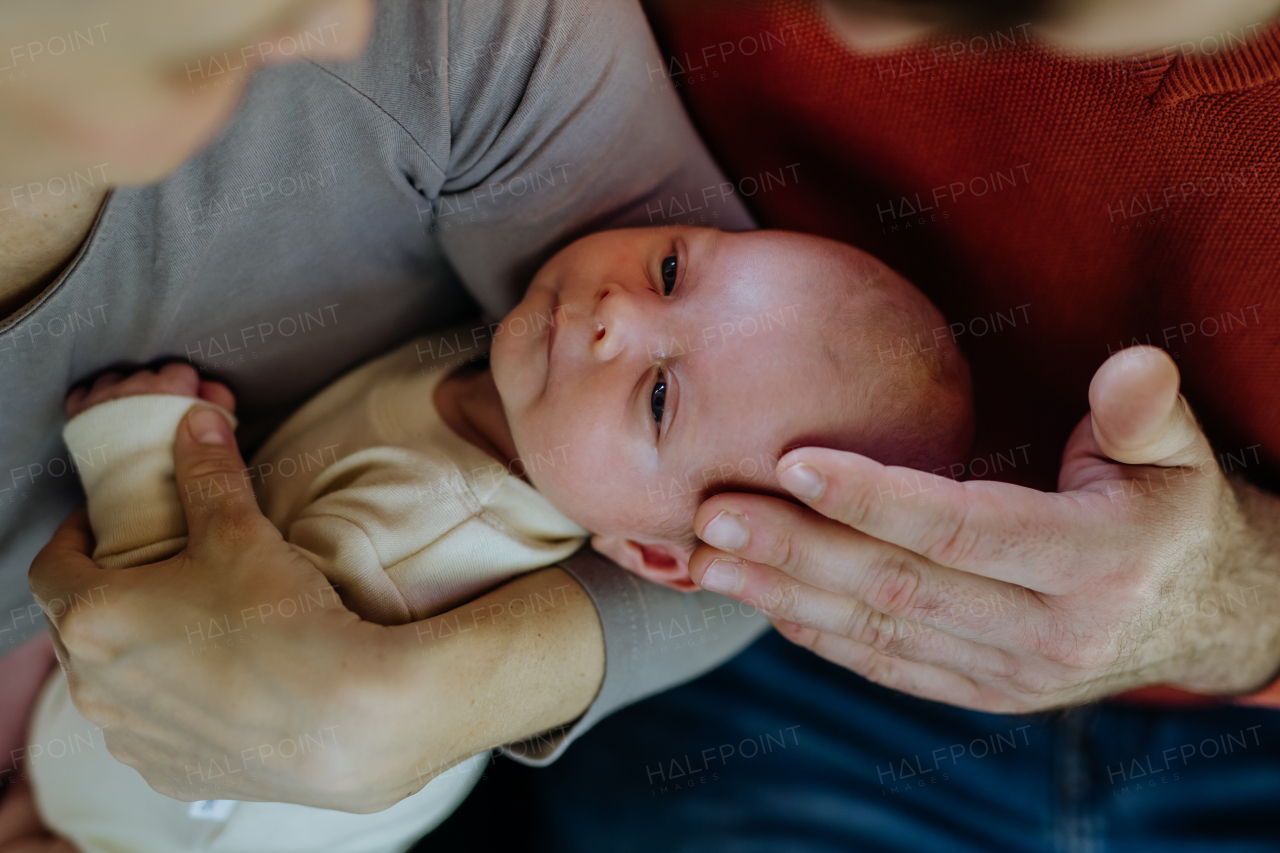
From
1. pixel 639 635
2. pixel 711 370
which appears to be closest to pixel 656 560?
pixel 639 635

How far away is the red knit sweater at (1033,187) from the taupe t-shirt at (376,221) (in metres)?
0.13

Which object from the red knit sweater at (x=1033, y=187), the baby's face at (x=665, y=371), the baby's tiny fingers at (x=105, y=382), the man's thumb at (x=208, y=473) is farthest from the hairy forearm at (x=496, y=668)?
the red knit sweater at (x=1033, y=187)

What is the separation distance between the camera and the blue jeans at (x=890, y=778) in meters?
1.21

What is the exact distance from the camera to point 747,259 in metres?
1.00

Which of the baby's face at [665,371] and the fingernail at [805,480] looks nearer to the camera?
the fingernail at [805,480]

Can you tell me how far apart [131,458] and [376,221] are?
0.42 meters

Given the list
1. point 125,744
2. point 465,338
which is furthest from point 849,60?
point 125,744

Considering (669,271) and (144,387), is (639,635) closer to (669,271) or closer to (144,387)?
(669,271)

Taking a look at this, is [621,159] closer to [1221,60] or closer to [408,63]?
[408,63]

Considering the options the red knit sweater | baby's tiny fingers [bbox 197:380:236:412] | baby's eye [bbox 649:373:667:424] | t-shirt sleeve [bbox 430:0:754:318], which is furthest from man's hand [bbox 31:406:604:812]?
the red knit sweater

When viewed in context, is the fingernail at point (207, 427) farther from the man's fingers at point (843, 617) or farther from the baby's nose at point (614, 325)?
the man's fingers at point (843, 617)

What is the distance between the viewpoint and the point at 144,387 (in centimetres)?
98

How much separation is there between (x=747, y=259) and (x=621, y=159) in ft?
0.73

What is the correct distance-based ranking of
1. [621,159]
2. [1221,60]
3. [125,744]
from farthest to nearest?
[621,159], [125,744], [1221,60]
